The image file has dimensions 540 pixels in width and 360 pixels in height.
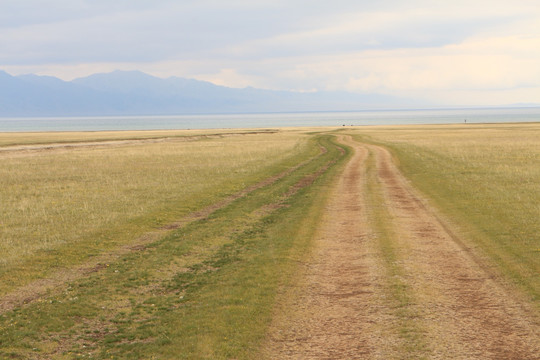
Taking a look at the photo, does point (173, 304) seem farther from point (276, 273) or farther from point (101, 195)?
point (101, 195)

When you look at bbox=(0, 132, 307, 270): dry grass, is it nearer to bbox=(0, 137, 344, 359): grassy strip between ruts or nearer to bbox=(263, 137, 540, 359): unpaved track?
bbox=(0, 137, 344, 359): grassy strip between ruts

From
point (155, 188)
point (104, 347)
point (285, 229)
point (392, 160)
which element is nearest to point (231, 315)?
point (104, 347)

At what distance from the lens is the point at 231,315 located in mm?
8898

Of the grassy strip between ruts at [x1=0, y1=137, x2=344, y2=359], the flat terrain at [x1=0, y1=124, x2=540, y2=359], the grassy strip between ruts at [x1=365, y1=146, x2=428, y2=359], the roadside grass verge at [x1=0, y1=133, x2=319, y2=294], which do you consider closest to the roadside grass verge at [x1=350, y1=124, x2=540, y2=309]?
the flat terrain at [x1=0, y1=124, x2=540, y2=359]

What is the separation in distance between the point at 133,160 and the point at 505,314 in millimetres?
41471

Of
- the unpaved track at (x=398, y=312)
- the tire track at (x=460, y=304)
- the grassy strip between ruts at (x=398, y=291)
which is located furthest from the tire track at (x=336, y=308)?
the tire track at (x=460, y=304)

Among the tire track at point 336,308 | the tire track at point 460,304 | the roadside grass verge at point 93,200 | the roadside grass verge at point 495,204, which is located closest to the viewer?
the tire track at point 460,304

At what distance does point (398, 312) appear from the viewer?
28.7ft

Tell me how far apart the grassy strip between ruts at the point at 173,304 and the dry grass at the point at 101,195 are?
324 centimetres

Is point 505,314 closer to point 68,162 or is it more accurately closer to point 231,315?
point 231,315

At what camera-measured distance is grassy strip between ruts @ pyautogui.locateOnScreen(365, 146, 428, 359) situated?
24.3 ft

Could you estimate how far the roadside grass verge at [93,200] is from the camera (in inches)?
561

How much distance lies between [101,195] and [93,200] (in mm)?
1596

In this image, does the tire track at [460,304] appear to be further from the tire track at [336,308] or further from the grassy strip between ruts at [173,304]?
the grassy strip between ruts at [173,304]
